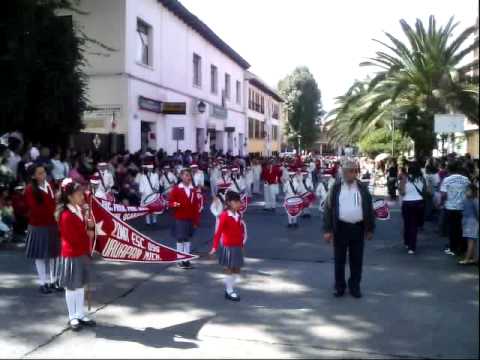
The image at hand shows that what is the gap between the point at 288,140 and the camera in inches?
2256

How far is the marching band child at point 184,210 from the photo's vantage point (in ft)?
28.3

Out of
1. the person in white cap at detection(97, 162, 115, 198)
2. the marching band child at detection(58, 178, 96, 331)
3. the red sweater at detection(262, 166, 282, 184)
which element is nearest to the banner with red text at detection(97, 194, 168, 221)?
the person in white cap at detection(97, 162, 115, 198)

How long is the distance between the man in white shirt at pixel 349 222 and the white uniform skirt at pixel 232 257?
3.94 feet

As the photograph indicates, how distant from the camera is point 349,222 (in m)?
6.92

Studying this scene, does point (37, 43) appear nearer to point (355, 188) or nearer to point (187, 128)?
point (355, 188)

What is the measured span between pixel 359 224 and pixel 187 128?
65.5 ft

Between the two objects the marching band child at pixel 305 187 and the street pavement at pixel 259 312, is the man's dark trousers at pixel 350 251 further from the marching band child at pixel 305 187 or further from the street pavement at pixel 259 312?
the marching band child at pixel 305 187

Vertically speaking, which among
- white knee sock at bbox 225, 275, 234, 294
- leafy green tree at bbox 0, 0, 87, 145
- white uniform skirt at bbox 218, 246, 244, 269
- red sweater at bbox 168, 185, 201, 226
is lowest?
white knee sock at bbox 225, 275, 234, 294

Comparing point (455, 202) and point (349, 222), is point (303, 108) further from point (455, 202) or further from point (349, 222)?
→ point (349, 222)

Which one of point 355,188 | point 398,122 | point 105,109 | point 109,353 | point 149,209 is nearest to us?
point 109,353

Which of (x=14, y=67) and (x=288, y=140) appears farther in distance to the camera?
(x=288, y=140)

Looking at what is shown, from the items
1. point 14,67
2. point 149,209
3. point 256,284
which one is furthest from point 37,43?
point 256,284

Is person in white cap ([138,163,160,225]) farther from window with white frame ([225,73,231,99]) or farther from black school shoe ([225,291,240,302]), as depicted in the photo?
window with white frame ([225,73,231,99])

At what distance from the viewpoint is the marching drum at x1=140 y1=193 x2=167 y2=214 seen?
12.0 meters
